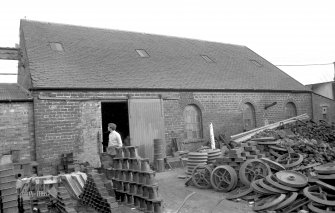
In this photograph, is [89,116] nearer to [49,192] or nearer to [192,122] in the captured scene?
[49,192]

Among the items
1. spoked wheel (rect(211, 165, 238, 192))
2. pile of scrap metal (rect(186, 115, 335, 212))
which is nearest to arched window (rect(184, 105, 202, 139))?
pile of scrap metal (rect(186, 115, 335, 212))

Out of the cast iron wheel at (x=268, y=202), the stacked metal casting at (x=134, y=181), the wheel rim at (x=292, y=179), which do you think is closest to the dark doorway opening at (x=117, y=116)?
the stacked metal casting at (x=134, y=181)

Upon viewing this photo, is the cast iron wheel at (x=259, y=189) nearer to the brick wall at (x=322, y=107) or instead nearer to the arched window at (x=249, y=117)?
the arched window at (x=249, y=117)

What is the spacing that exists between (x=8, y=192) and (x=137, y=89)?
28.2ft

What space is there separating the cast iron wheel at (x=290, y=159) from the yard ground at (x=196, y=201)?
2.46 meters

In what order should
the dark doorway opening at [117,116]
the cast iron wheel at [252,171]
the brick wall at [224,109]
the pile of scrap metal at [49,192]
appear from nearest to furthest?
the pile of scrap metal at [49,192]
the cast iron wheel at [252,171]
the brick wall at [224,109]
the dark doorway opening at [117,116]

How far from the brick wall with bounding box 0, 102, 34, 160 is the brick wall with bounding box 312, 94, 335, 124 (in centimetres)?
1827

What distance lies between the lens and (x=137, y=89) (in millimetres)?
15133

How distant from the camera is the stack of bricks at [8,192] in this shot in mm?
7160

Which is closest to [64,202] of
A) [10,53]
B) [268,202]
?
[268,202]

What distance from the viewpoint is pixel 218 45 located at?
2470cm

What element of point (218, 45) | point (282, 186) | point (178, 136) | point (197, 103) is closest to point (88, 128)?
point (178, 136)

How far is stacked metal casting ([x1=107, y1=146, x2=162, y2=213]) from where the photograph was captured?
25.7 ft

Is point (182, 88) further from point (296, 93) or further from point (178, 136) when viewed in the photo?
point (296, 93)
